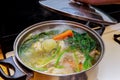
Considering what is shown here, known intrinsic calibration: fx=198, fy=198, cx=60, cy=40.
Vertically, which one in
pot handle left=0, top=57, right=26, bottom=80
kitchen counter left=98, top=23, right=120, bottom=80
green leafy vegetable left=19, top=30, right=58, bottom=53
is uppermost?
pot handle left=0, top=57, right=26, bottom=80

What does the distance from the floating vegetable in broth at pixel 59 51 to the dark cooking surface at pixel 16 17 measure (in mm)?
111

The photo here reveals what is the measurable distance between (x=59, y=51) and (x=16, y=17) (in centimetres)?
23

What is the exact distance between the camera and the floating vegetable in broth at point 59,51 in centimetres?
56

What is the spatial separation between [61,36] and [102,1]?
0.17 metres

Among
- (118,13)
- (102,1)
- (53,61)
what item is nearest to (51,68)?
(53,61)

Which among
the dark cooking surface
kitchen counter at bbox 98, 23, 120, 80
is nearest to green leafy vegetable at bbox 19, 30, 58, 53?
the dark cooking surface

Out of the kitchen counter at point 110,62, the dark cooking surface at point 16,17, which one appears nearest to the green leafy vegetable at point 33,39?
the dark cooking surface at point 16,17

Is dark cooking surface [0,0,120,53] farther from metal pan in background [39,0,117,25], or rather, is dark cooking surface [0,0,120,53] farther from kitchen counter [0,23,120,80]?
kitchen counter [0,23,120,80]

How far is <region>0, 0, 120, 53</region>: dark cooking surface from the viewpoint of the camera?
0.69 m

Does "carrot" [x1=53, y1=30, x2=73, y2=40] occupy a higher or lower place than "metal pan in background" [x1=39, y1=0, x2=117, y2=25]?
lower

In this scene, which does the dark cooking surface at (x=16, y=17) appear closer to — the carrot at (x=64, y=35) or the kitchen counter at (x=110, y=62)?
the carrot at (x=64, y=35)

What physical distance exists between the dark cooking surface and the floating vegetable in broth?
0.11 metres

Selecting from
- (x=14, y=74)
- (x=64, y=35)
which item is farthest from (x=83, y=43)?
(x=14, y=74)

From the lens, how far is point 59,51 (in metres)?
0.60
